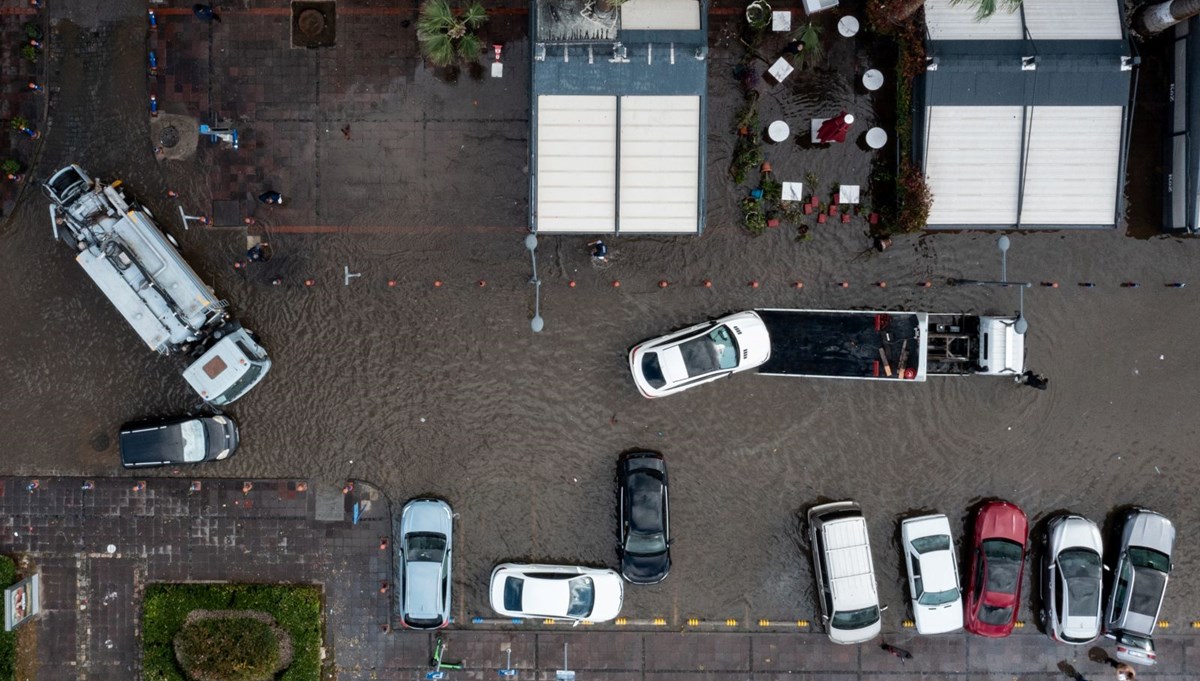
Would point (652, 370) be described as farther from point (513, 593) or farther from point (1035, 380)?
point (1035, 380)

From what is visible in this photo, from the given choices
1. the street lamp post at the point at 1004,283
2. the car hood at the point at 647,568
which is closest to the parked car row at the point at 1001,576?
the car hood at the point at 647,568

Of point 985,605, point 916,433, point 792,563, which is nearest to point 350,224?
point 792,563

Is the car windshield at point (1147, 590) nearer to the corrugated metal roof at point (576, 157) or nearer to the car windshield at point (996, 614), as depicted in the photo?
A: the car windshield at point (996, 614)

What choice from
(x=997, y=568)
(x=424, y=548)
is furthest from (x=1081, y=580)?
(x=424, y=548)

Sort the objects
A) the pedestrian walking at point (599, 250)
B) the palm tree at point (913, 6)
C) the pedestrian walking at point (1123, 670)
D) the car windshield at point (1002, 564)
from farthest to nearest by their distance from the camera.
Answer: the pedestrian walking at point (1123, 670), the pedestrian walking at point (599, 250), the car windshield at point (1002, 564), the palm tree at point (913, 6)

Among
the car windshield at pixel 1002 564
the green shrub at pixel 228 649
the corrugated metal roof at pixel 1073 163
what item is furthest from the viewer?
the green shrub at pixel 228 649

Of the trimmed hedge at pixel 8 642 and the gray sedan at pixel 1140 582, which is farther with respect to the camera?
the trimmed hedge at pixel 8 642

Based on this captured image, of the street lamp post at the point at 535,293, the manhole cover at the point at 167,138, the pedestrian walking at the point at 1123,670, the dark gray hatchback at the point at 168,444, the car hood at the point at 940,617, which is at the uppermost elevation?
the manhole cover at the point at 167,138
